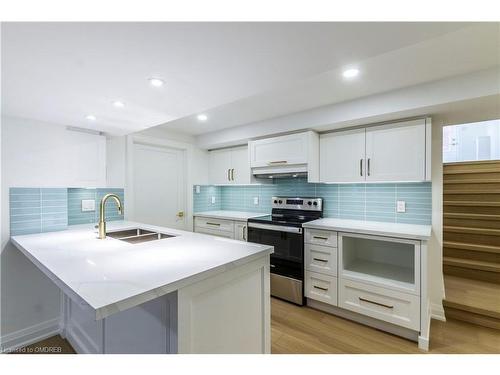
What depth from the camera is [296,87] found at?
1938 millimetres

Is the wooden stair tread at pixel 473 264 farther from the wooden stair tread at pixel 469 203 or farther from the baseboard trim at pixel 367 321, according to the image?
the baseboard trim at pixel 367 321

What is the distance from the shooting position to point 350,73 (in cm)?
168

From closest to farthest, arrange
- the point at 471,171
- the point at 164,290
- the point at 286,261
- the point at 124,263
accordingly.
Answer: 1. the point at 164,290
2. the point at 124,263
3. the point at 286,261
4. the point at 471,171

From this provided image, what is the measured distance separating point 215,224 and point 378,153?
7.17 ft

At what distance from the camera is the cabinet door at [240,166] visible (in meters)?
3.33

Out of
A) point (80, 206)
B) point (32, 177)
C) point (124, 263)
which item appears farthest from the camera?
point (80, 206)

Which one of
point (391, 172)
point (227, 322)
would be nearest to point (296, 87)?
point (391, 172)

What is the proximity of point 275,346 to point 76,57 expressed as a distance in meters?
2.25

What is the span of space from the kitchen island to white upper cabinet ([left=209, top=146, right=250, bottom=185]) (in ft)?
5.77

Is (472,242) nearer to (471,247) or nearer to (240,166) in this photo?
(471,247)

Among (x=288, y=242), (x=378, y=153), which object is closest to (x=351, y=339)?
(x=288, y=242)

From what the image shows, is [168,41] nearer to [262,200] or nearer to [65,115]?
[65,115]

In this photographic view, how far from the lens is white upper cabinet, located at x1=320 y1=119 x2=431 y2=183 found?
2074 millimetres

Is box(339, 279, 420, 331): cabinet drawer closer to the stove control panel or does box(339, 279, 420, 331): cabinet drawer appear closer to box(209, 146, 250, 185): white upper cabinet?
the stove control panel
